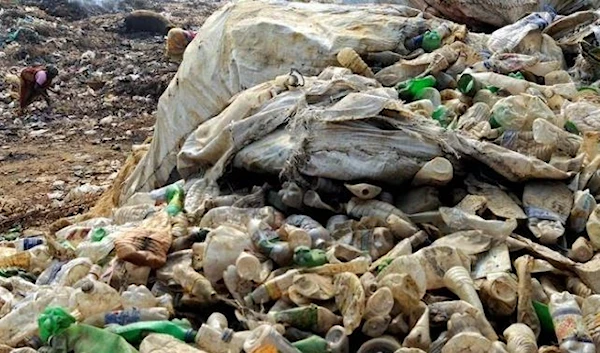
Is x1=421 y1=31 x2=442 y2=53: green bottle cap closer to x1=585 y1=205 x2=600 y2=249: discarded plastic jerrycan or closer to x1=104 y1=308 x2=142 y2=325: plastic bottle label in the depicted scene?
x1=585 y1=205 x2=600 y2=249: discarded plastic jerrycan

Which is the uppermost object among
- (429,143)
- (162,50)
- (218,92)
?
(429,143)

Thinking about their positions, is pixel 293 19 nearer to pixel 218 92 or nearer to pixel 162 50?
pixel 218 92

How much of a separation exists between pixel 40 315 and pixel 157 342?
33 cm

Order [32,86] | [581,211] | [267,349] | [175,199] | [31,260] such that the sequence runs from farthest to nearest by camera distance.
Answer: [32,86] → [175,199] → [31,260] → [581,211] → [267,349]

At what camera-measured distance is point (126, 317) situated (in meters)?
1.99

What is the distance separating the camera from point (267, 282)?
206 cm

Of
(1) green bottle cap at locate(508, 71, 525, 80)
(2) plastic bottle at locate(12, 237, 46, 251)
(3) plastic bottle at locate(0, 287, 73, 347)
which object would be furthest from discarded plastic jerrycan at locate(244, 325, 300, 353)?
(1) green bottle cap at locate(508, 71, 525, 80)

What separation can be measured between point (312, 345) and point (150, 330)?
396 millimetres

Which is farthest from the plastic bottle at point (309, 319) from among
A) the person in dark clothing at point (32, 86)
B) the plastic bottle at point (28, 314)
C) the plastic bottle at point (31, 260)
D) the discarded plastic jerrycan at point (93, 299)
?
the person in dark clothing at point (32, 86)

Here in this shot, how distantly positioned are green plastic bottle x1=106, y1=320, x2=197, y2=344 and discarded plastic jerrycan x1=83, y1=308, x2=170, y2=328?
0.12 ft

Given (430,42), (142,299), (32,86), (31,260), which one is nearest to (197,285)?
(142,299)

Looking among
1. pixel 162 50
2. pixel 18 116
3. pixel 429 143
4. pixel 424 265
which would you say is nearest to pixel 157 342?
pixel 424 265

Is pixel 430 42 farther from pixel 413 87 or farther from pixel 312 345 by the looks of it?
pixel 312 345

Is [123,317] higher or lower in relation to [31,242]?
higher
